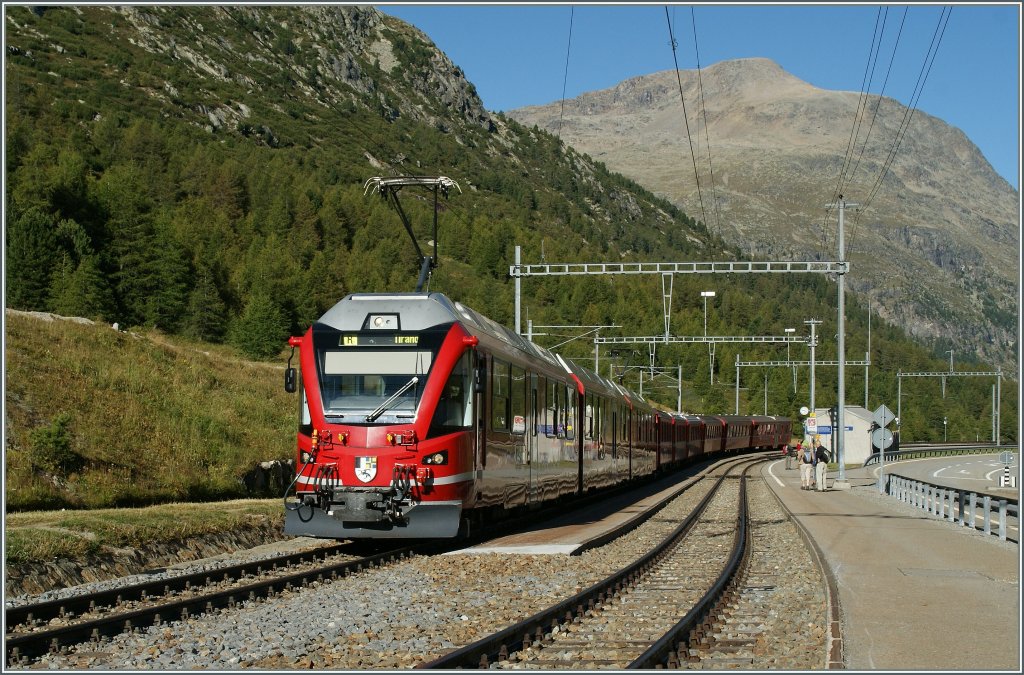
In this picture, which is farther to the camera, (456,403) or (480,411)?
(480,411)

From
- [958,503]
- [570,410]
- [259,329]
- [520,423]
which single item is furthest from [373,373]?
[259,329]

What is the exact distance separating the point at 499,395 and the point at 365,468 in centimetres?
342

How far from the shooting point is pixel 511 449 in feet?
63.6

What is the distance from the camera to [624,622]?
10859 mm

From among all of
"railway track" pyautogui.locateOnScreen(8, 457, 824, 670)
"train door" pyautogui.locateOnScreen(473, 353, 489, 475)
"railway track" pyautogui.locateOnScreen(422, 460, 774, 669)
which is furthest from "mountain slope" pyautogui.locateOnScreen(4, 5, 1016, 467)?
"railway track" pyautogui.locateOnScreen(422, 460, 774, 669)

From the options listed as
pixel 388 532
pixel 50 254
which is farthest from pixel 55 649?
pixel 50 254

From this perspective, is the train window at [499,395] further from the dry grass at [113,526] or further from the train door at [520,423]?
the dry grass at [113,526]

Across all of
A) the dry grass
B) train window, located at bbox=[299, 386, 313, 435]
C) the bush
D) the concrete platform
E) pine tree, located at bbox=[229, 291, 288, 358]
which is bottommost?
the concrete platform

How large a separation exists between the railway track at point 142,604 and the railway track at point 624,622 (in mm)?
3026

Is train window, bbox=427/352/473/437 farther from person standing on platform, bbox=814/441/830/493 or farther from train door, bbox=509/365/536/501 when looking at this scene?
person standing on platform, bbox=814/441/830/493

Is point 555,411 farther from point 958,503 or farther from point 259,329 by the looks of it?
point 259,329

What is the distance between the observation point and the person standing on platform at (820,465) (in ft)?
121

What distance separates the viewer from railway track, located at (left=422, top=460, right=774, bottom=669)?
8758 mm

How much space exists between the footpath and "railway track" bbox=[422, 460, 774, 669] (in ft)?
4.35
